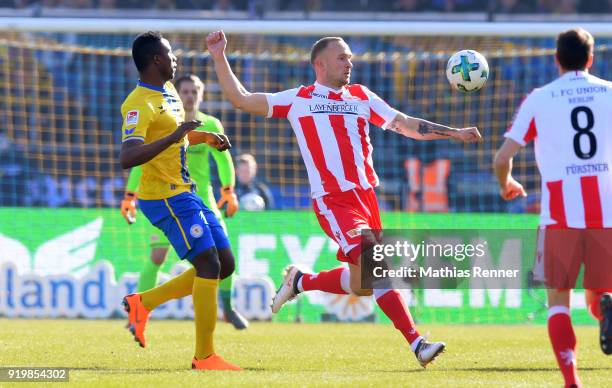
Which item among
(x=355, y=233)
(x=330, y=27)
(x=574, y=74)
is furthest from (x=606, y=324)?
(x=330, y=27)

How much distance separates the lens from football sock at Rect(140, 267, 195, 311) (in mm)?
8909

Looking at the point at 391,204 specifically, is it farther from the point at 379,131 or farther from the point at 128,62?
the point at 128,62

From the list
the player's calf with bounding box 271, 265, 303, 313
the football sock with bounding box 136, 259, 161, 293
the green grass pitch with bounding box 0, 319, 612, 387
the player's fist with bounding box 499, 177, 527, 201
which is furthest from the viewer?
the football sock with bounding box 136, 259, 161, 293

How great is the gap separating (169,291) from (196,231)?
864 mm

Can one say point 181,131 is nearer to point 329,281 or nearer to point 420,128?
point 420,128

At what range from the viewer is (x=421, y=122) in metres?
8.73

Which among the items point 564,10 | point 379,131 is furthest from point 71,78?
point 564,10

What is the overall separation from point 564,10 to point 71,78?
1008cm

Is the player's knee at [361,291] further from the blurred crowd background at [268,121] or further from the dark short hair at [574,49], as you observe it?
the blurred crowd background at [268,121]

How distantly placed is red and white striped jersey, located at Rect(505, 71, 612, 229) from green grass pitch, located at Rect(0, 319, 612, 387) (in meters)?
1.21

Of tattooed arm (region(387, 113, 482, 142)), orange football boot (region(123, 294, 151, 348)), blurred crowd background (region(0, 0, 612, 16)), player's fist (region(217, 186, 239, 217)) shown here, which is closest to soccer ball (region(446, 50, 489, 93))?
tattooed arm (region(387, 113, 482, 142))

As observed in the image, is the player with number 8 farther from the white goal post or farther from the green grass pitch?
the white goal post

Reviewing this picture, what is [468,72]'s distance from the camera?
29.7ft

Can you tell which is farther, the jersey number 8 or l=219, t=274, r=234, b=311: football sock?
l=219, t=274, r=234, b=311: football sock
